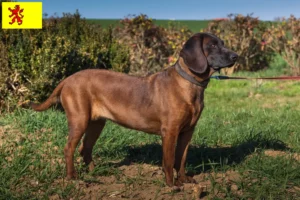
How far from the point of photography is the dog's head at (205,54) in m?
4.50

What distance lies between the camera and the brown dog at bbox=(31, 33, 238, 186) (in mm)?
4578

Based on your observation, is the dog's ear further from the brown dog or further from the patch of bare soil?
the patch of bare soil

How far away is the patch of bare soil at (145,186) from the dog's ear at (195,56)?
3.70 ft

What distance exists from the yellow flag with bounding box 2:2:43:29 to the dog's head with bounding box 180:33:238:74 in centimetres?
452

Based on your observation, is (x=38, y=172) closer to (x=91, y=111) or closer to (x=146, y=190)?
(x=91, y=111)

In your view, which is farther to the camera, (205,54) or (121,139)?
(121,139)

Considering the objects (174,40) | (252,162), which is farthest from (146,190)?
(174,40)

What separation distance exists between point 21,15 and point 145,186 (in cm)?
504

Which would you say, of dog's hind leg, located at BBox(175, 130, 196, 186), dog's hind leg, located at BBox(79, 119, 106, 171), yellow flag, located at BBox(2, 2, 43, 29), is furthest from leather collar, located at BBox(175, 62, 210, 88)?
yellow flag, located at BBox(2, 2, 43, 29)

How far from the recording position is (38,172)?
5023 mm

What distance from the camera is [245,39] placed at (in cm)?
1468

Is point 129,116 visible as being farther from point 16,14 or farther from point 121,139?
point 16,14

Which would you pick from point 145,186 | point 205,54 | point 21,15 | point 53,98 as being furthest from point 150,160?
point 21,15

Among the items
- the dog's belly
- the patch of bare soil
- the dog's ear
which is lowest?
the patch of bare soil
